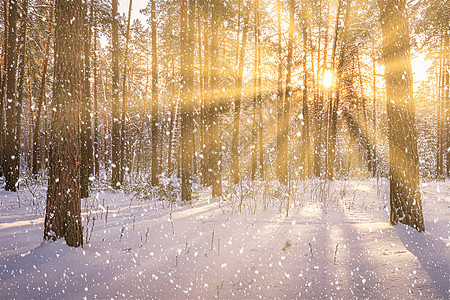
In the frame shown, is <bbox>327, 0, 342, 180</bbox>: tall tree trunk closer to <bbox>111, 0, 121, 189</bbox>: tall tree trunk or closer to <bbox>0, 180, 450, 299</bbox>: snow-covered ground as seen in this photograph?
<bbox>0, 180, 450, 299</bbox>: snow-covered ground

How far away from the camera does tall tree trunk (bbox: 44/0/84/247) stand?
3.62 m

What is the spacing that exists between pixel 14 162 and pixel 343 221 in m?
12.5

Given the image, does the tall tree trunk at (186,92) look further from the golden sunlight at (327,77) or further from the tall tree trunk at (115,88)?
the golden sunlight at (327,77)

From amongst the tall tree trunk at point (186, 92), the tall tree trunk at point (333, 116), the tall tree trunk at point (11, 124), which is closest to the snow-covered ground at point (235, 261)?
the tall tree trunk at point (186, 92)

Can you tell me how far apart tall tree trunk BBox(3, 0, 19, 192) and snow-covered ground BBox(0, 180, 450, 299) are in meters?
6.37

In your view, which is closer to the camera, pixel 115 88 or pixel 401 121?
pixel 401 121

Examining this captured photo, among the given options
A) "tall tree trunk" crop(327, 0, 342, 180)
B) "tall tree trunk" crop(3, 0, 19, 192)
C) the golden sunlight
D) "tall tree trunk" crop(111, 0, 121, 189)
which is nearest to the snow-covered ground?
"tall tree trunk" crop(3, 0, 19, 192)

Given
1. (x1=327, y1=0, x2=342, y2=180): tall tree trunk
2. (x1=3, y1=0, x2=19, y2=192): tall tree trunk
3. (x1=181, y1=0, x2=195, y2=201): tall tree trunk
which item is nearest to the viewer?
(x1=181, y1=0, x2=195, y2=201): tall tree trunk

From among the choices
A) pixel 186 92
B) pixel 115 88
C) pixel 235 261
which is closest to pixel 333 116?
pixel 186 92

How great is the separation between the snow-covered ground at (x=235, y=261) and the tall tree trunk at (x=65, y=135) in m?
0.35

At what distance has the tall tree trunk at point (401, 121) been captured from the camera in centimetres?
441

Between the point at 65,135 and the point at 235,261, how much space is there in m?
3.11

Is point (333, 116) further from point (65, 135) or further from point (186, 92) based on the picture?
point (65, 135)

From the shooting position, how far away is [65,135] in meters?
3.62
